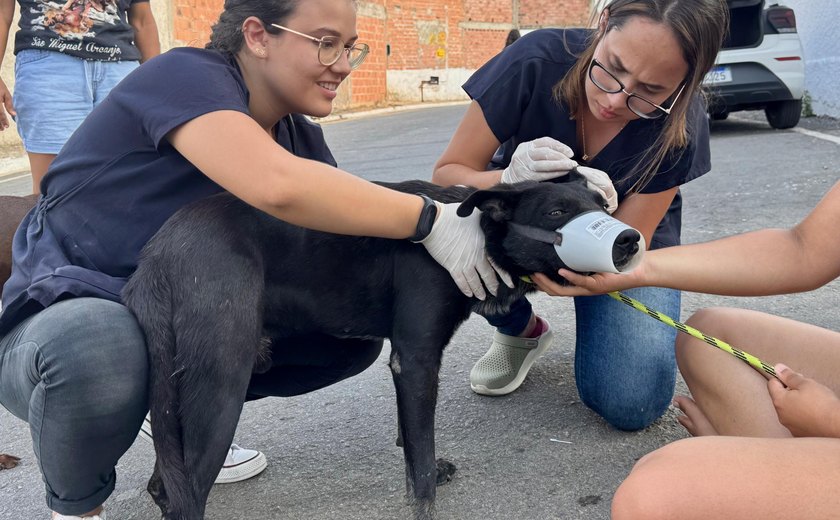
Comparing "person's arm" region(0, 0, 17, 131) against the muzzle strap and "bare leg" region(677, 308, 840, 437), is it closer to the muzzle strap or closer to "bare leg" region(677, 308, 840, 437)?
the muzzle strap

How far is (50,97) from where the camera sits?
3.66m

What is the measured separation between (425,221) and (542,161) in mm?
507

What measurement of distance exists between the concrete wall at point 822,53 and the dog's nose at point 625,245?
31.8 feet

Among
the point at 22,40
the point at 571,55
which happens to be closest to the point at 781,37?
the point at 571,55

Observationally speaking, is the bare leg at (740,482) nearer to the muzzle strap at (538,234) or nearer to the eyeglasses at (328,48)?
the muzzle strap at (538,234)

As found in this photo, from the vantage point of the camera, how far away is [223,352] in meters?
1.91

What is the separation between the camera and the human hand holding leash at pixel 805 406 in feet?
5.41

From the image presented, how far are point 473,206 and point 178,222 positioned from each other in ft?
2.57

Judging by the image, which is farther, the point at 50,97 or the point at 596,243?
the point at 50,97

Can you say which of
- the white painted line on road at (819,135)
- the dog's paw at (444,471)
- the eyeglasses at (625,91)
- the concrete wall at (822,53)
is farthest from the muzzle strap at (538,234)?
the concrete wall at (822,53)

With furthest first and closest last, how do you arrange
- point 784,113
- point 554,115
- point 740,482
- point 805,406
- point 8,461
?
point 784,113
point 554,115
point 8,461
point 805,406
point 740,482

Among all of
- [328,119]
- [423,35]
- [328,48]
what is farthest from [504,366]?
[423,35]

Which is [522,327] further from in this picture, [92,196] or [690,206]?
[690,206]

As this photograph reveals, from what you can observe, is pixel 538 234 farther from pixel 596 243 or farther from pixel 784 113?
pixel 784 113
